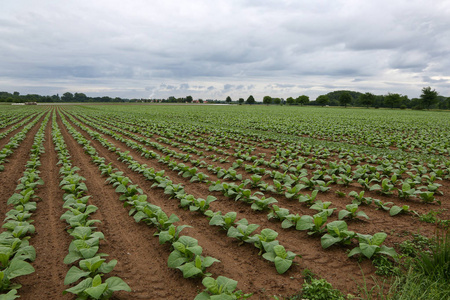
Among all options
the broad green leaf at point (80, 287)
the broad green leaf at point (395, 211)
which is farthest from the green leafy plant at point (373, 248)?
the broad green leaf at point (80, 287)

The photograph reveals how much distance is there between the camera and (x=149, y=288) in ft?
11.8

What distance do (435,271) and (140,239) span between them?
4857 millimetres

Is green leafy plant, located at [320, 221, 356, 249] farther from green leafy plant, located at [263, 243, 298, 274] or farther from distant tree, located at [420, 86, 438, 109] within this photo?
distant tree, located at [420, 86, 438, 109]

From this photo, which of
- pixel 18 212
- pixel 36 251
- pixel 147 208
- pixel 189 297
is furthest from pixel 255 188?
pixel 18 212

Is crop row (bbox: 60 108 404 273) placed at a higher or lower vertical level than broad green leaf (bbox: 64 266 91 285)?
higher

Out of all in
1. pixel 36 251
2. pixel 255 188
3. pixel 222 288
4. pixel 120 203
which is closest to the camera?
pixel 222 288

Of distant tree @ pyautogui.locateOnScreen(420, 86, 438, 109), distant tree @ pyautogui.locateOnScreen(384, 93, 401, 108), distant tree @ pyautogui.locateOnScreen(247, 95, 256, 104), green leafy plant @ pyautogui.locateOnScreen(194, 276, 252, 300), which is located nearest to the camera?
green leafy plant @ pyautogui.locateOnScreen(194, 276, 252, 300)

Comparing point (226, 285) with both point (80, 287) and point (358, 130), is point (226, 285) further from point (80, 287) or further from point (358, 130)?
point (358, 130)

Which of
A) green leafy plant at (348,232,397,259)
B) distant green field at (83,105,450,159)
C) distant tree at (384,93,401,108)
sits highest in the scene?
Answer: distant tree at (384,93,401,108)

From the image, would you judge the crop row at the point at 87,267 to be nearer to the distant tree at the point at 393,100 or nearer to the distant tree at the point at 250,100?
the distant tree at the point at 393,100

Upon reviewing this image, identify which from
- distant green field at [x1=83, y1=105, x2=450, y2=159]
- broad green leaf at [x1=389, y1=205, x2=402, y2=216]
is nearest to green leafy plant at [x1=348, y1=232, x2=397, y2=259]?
broad green leaf at [x1=389, y1=205, x2=402, y2=216]

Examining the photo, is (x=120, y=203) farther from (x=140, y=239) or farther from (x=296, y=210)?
(x=296, y=210)

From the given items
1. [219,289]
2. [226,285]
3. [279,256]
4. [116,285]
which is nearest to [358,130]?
[279,256]

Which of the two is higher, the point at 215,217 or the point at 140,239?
the point at 215,217
